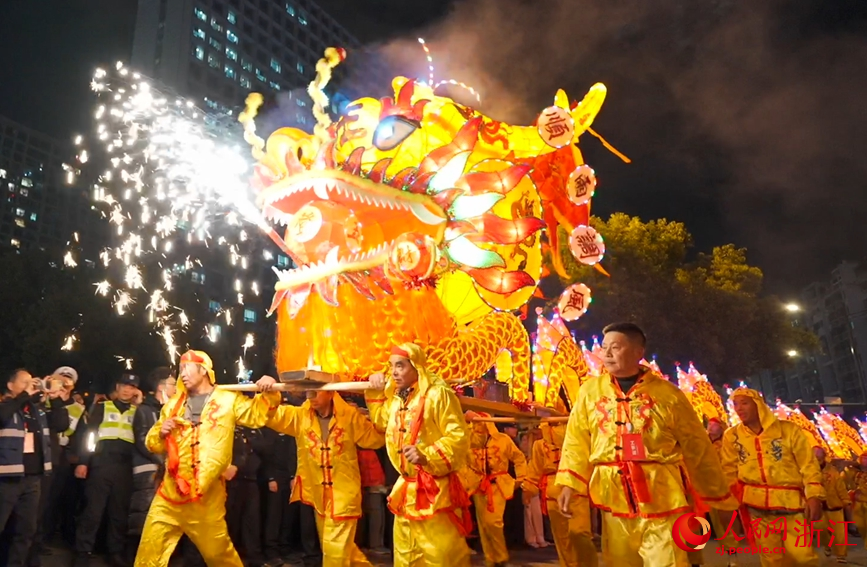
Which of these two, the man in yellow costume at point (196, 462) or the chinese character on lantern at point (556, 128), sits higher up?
the chinese character on lantern at point (556, 128)

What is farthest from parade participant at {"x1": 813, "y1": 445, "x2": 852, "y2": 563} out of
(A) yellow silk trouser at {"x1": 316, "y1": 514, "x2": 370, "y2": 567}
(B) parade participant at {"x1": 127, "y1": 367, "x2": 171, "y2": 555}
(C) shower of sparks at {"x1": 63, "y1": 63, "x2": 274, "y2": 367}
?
(C) shower of sparks at {"x1": 63, "y1": 63, "x2": 274, "y2": 367}

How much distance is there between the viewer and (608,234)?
70.8ft

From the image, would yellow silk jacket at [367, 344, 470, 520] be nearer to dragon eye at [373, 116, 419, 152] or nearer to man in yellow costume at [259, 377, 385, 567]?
man in yellow costume at [259, 377, 385, 567]

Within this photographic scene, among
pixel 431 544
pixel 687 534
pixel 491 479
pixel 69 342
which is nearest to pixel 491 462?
pixel 491 479

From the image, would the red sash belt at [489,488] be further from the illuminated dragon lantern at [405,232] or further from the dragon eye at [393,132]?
the dragon eye at [393,132]

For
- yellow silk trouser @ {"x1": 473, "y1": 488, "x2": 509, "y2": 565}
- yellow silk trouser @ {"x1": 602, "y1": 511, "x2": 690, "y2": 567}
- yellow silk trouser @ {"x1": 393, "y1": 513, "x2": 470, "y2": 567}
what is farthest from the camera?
yellow silk trouser @ {"x1": 473, "y1": 488, "x2": 509, "y2": 565}

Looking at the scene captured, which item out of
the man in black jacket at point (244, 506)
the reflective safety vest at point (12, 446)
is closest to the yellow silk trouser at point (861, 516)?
the man in black jacket at point (244, 506)

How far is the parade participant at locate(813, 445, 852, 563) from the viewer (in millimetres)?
9078

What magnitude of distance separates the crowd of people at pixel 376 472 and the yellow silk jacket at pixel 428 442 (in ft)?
0.04

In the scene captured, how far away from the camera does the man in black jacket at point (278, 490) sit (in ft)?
21.8

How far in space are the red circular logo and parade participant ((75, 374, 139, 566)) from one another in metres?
4.88

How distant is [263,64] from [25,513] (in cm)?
4909

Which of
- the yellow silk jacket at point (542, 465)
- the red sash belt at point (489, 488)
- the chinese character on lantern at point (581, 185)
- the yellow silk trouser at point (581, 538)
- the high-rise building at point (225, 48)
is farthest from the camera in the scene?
the high-rise building at point (225, 48)

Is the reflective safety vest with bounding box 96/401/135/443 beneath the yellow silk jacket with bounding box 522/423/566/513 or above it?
above
